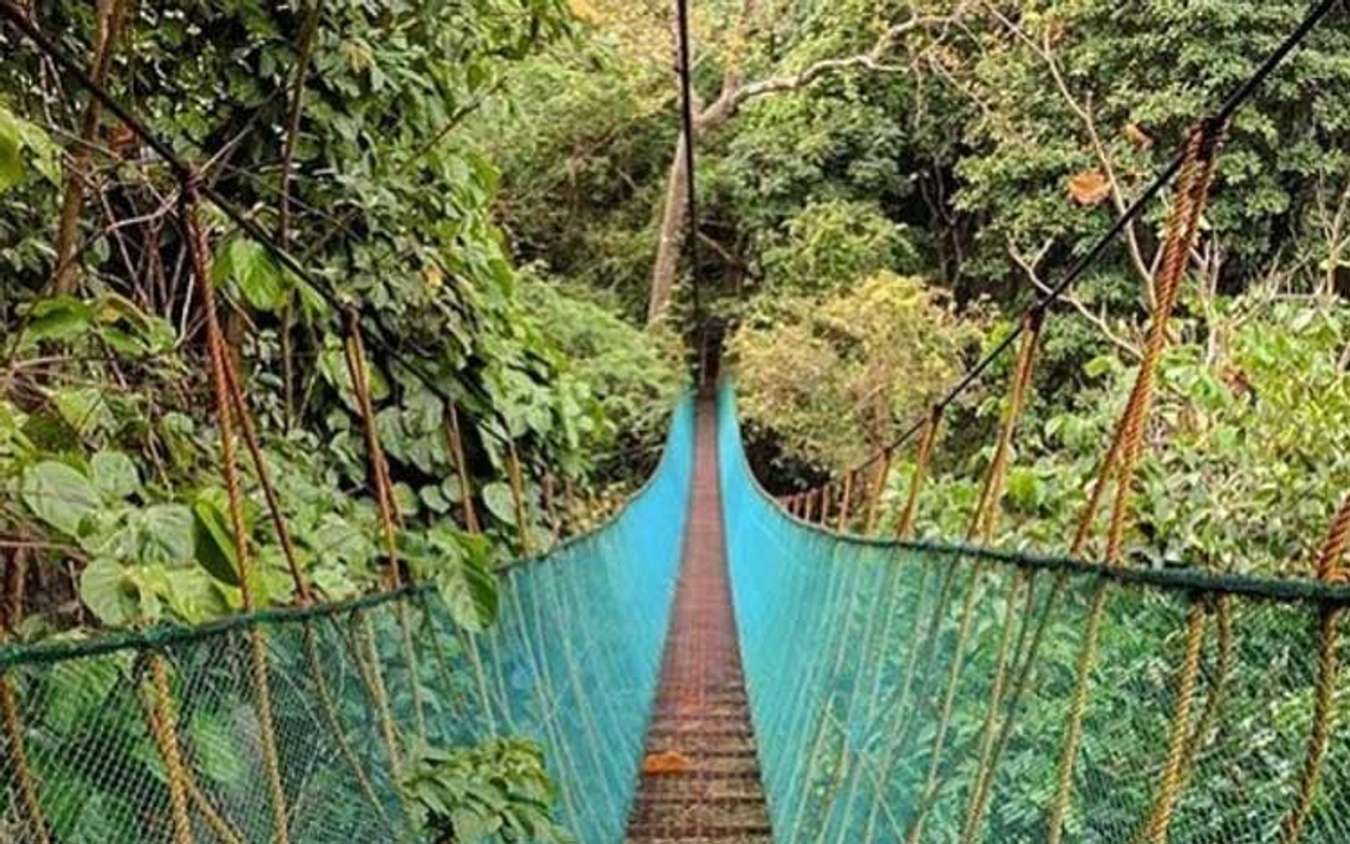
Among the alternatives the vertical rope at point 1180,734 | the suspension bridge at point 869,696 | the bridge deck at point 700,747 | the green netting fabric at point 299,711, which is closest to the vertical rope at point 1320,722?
the suspension bridge at point 869,696

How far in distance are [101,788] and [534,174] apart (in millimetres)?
11061

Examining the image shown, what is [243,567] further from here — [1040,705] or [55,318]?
[1040,705]

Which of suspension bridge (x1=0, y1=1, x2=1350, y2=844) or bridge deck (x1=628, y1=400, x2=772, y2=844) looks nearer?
suspension bridge (x1=0, y1=1, x2=1350, y2=844)

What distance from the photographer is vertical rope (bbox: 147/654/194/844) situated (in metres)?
0.74

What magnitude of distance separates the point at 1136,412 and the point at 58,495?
0.82m

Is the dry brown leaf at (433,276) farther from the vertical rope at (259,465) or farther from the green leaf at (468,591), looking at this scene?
the vertical rope at (259,465)

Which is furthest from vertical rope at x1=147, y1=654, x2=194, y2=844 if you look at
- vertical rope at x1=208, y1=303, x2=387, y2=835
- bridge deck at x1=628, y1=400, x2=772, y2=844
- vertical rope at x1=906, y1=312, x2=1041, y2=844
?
bridge deck at x1=628, y1=400, x2=772, y2=844

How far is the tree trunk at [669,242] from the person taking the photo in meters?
10.5

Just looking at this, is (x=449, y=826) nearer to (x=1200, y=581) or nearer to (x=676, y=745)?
(x=1200, y=581)

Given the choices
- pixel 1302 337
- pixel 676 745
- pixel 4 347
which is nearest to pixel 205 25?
pixel 4 347

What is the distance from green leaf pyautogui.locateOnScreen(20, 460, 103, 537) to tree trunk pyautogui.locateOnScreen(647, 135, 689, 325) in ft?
30.6

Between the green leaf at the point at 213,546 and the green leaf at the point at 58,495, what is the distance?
0.27ft

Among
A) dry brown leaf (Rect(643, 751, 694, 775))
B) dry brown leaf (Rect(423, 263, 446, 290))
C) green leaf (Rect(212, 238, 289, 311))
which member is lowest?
dry brown leaf (Rect(643, 751, 694, 775))

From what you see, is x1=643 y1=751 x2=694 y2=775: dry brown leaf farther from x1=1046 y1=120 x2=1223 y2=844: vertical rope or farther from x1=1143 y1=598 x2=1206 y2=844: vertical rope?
x1=1143 y1=598 x2=1206 y2=844: vertical rope
